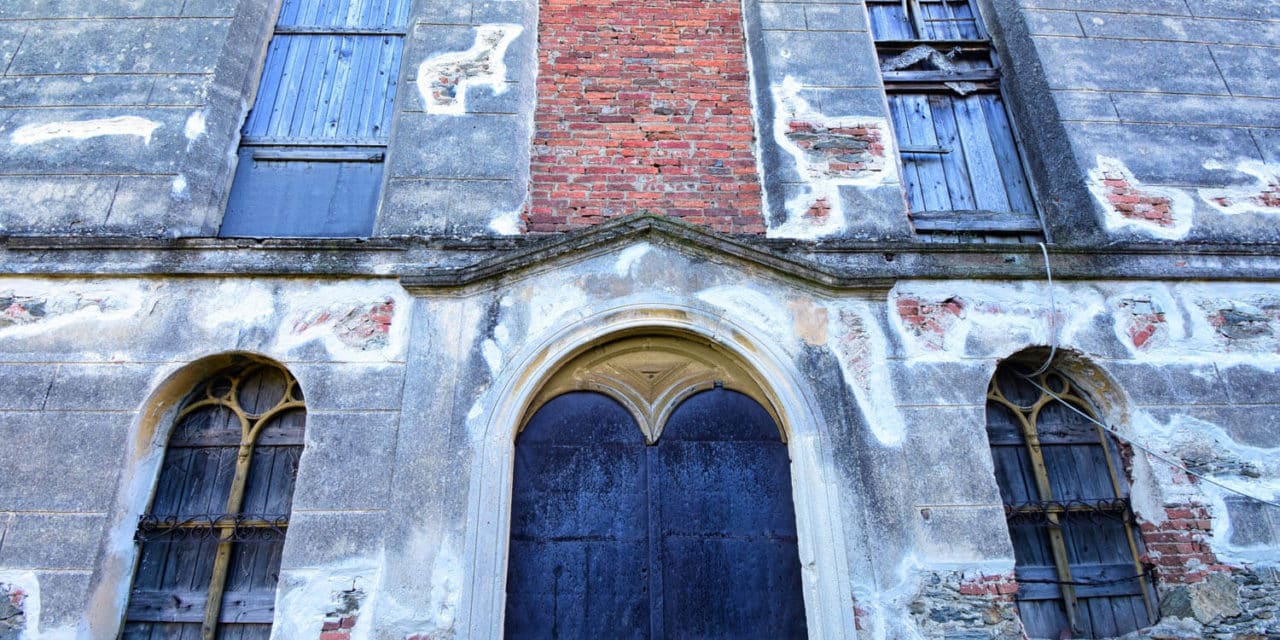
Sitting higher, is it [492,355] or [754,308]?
[754,308]

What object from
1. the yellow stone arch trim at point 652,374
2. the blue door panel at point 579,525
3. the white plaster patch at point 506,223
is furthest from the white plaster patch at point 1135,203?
A: the white plaster patch at point 506,223

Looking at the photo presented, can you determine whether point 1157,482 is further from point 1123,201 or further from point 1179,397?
point 1123,201

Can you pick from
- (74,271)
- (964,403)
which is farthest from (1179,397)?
(74,271)

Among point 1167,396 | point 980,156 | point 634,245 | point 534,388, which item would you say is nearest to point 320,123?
point 634,245

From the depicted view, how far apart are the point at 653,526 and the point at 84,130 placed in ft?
14.5

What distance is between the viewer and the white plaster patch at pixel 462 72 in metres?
4.76

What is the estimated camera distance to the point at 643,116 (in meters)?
5.09

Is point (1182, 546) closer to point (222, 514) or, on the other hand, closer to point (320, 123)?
point (222, 514)

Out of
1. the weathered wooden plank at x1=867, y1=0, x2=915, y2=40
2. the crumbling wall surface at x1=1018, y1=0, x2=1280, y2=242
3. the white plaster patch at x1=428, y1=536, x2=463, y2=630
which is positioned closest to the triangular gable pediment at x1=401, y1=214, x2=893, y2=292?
the white plaster patch at x1=428, y1=536, x2=463, y2=630

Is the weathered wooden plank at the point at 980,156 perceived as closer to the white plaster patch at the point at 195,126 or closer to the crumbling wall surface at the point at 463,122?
the crumbling wall surface at the point at 463,122

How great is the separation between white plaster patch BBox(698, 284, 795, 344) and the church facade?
0.07 feet

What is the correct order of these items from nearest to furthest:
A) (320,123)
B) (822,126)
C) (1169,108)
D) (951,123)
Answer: (822,126) < (1169,108) < (320,123) < (951,123)

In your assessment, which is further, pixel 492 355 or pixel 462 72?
pixel 462 72

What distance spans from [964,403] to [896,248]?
1.02 metres
